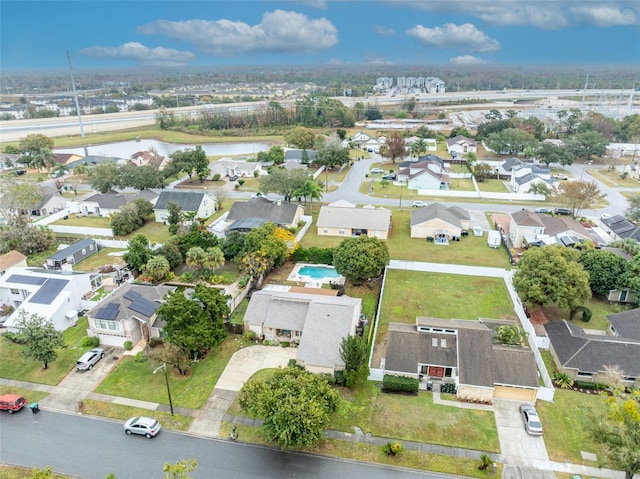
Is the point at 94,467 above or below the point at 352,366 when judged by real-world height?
below

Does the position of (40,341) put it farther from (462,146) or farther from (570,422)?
(462,146)

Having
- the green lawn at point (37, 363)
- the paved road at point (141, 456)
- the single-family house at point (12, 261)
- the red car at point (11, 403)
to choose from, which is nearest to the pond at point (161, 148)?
the single-family house at point (12, 261)

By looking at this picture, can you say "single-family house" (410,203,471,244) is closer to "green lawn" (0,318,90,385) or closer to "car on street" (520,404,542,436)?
"car on street" (520,404,542,436)

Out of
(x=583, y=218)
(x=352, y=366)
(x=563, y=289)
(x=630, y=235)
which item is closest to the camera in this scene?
(x=352, y=366)

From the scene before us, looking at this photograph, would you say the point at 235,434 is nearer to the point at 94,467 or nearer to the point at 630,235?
the point at 94,467

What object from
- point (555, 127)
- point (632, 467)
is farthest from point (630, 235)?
point (555, 127)

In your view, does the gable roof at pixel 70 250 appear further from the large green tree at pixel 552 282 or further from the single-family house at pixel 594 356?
the single-family house at pixel 594 356

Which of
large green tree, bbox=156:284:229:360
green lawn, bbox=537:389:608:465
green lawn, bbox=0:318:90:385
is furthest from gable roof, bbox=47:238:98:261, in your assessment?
green lawn, bbox=537:389:608:465
